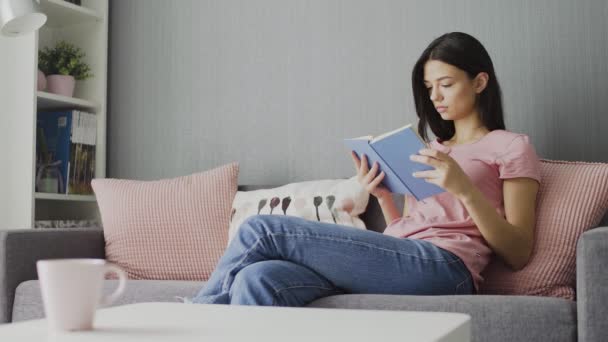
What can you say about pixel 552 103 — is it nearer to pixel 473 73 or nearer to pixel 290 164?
pixel 473 73

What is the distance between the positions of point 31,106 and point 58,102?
0.51 feet

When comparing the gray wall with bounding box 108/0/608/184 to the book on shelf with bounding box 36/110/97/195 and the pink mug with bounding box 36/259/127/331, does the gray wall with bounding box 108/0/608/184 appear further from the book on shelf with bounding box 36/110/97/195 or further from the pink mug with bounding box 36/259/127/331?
the pink mug with bounding box 36/259/127/331

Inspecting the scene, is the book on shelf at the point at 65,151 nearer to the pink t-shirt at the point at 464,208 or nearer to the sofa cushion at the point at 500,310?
the pink t-shirt at the point at 464,208

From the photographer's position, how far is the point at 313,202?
→ 232 cm

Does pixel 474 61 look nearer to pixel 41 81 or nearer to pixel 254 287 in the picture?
pixel 254 287

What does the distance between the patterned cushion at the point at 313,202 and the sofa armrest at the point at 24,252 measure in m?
0.51

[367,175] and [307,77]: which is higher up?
[307,77]

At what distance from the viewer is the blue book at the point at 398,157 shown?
172cm

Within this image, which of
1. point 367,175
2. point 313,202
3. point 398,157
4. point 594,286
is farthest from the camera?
point 313,202

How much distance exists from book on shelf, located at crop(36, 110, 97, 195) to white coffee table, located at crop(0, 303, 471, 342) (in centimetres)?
197

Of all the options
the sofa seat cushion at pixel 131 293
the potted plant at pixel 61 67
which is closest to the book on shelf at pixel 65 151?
the potted plant at pixel 61 67

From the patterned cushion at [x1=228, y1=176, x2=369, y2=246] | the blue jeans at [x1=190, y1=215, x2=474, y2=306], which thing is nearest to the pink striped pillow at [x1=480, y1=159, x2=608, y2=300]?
the blue jeans at [x1=190, y1=215, x2=474, y2=306]

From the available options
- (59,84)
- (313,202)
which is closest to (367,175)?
(313,202)

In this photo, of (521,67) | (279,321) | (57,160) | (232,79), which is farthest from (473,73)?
(57,160)
